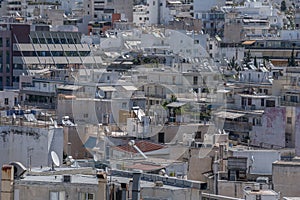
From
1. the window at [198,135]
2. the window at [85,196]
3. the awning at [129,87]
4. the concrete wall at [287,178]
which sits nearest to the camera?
the window at [85,196]

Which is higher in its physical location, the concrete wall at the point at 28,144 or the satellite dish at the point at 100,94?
the concrete wall at the point at 28,144

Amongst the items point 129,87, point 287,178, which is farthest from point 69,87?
point 287,178

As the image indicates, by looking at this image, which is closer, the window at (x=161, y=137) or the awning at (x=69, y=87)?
the window at (x=161, y=137)

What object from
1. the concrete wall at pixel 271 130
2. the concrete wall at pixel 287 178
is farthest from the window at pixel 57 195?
the concrete wall at pixel 271 130

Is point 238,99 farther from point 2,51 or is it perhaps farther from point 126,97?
point 2,51

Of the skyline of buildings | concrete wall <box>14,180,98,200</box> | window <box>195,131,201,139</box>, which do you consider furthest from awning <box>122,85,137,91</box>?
concrete wall <box>14,180,98,200</box>

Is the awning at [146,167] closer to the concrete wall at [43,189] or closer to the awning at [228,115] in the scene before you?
the concrete wall at [43,189]

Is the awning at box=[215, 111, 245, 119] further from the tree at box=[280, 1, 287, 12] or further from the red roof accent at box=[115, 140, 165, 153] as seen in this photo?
the tree at box=[280, 1, 287, 12]

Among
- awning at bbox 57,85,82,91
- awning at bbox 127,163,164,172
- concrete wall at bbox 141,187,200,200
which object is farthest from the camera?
awning at bbox 57,85,82,91

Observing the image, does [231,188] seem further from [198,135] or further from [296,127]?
[296,127]
